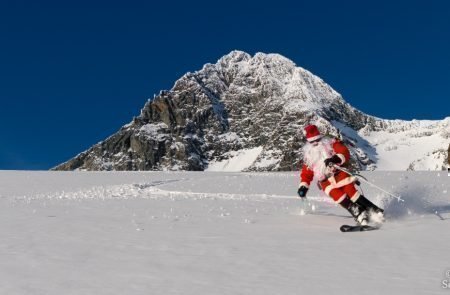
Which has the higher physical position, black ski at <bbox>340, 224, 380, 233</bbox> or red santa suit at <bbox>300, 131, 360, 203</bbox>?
red santa suit at <bbox>300, 131, 360, 203</bbox>

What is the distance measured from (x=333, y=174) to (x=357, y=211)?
945mm

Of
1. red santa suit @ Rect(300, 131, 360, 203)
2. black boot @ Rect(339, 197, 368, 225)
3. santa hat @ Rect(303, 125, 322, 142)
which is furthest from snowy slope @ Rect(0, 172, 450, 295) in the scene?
santa hat @ Rect(303, 125, 322, 142)

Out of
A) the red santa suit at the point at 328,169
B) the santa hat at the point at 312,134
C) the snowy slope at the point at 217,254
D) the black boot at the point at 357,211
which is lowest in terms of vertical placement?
the snowy slope at the point at 217,254

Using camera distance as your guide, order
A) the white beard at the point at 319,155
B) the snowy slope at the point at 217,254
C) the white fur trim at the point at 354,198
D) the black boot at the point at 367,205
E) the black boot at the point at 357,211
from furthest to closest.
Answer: the white beard at the point at 319,155
the white fur trim at the point at 354,198
the black boot at the point at 367,205
the black boot at the point at 357,211
the snowy slope at the point at 217,254

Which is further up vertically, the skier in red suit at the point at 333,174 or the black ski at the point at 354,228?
the skier in red suit at the point at 333,174

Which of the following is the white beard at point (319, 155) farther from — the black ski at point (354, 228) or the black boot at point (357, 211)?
the black ski at point (354, 228)

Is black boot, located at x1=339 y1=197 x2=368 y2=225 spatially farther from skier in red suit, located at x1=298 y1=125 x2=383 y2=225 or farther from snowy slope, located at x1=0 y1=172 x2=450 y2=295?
snowy slope, located at x1=0 y1=172 x2=450 y2=295

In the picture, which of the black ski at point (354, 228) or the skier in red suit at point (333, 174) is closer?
the black ski at point (354, 228)

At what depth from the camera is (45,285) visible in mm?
4566

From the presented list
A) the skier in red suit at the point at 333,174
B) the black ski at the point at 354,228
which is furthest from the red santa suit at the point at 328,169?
the black ski at the point at 354,228

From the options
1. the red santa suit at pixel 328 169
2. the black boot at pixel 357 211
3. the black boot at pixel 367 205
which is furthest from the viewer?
the red santa suit at pixel 328 169

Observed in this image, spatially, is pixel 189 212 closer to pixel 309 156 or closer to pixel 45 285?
pixel 309 156

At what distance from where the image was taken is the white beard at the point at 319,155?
10.4 metres

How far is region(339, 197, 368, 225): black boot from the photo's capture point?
917 cm
